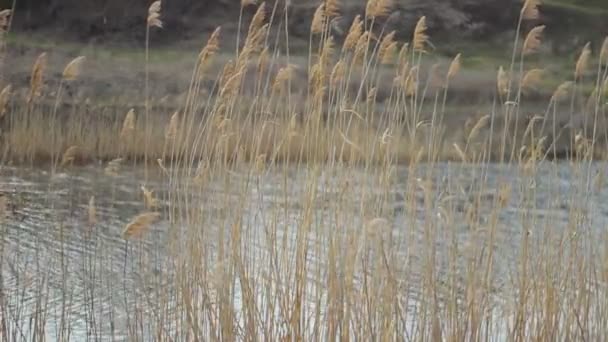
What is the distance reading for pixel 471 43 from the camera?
2486 cm

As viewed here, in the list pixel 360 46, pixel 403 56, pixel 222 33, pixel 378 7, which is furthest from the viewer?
pixel 222 33

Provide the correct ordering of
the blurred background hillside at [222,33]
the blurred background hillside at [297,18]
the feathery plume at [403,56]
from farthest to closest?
the blurred background hillside at [297,18] → the blurred background hillside at [222,33] → the feathery plume at [403,56]

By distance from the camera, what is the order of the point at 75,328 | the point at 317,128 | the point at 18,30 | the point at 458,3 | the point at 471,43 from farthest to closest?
the point at 458,3 < the point at 471,43 < the point at 18,30 < the point at 75,328 < the point at 317,128

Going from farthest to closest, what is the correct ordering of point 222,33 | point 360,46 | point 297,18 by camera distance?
1. point 297,18
2. point 222,33
3. point 360,46

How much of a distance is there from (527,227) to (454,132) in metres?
12.0

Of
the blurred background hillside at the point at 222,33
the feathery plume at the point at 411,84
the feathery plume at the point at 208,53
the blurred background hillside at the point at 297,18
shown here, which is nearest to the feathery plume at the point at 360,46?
the feathery plume at the point at 411,84

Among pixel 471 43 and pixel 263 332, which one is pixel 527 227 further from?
pixel 471 43

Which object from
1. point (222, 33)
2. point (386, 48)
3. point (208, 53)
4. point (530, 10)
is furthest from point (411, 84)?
point (222, 33)

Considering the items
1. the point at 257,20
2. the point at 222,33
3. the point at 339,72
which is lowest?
the point at 222,33

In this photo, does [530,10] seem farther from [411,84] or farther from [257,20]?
[257,20]

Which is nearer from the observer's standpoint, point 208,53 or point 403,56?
point 208,53

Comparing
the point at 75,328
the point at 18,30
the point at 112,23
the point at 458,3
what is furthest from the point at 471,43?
the point at 75,328

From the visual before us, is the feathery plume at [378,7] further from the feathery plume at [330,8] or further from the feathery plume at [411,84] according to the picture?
the feathery plume at [411,84]

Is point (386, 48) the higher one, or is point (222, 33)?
point (386, 48)
